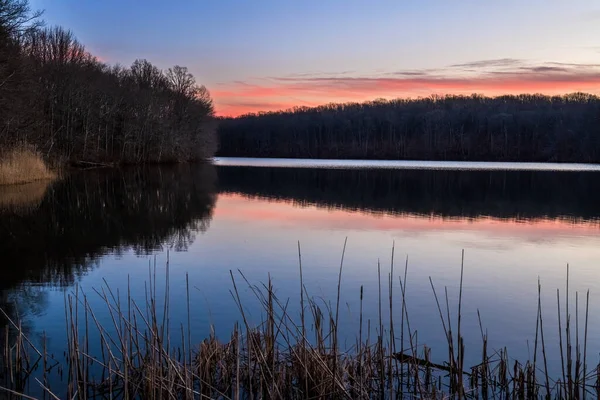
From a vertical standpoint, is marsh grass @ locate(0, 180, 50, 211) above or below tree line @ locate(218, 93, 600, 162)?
below

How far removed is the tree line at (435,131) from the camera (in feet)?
310

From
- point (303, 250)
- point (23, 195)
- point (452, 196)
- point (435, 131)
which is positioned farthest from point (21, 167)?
point (435, 131)

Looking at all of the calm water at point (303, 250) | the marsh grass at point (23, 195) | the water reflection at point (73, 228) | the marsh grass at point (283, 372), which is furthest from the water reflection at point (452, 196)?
the marsh grass at point (283, 372)

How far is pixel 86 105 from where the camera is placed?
43469 millimetres

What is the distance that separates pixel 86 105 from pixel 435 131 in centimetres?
8327

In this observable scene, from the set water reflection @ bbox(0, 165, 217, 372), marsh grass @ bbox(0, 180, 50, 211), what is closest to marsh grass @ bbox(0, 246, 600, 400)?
water reflection @ bbox(0, 165, 217, 372)

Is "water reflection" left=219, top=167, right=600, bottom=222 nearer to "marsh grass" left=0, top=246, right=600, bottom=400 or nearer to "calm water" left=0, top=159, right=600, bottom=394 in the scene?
"calm water" left=0, top=159, right=600, bottom=394

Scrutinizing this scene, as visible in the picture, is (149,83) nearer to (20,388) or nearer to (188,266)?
(188,266)

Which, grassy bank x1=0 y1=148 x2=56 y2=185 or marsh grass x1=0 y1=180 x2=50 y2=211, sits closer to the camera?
marsh grass x1=0 y1=180 x2=50 y2=211

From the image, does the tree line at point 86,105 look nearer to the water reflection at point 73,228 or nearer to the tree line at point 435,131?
the water reflection at point 73,228

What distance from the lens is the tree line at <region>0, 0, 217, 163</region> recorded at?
1039 inches

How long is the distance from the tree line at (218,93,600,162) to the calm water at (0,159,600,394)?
7076cm

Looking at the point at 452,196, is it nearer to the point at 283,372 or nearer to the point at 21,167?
the point at 21,167

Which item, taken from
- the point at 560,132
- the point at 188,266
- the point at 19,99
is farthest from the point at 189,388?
the point at 560,132
